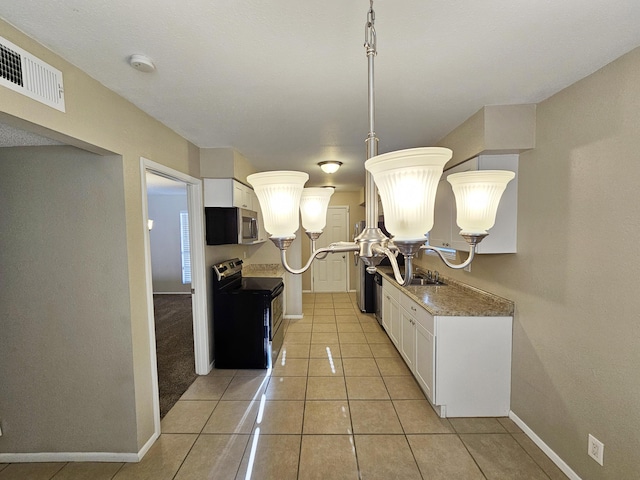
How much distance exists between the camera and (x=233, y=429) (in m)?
2.20

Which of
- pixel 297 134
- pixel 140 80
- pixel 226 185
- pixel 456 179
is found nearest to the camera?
pixel 456 179

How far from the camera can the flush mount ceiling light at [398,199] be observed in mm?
794

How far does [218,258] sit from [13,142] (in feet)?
6.26

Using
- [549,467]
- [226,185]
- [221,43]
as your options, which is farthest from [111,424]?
[549,467]

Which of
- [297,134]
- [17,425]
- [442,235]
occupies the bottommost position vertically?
[17,425]

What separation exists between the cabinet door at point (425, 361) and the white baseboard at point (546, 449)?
0.62m

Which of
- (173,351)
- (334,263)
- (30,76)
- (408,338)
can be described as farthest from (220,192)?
(334,263)

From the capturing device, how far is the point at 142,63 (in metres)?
1.42

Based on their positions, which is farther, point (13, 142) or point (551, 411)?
point (551, 411)

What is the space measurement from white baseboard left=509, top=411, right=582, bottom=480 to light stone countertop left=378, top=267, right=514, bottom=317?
80 centimetres

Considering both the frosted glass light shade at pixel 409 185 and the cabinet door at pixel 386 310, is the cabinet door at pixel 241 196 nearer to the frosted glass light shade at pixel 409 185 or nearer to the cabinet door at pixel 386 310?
the cabinet door at pixel 386 310

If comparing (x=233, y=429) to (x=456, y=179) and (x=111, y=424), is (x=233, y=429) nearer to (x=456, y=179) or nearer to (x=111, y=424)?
(x=111, y=424)

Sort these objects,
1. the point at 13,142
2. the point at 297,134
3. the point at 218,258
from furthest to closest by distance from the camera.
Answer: the point at 218,258, the point at 297,134, the point at 13,142

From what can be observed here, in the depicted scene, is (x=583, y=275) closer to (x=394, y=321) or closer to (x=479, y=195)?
(x=479, y=195)
